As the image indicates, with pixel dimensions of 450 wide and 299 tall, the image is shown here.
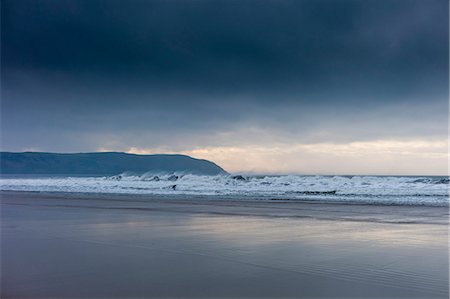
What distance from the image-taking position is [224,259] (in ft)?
24.1

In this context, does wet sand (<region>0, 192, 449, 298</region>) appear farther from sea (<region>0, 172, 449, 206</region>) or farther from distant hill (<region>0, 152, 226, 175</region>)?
distant hill (<region>0, 152, 226, 175</region>)

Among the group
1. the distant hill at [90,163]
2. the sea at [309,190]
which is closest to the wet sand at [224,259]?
the sea at [309,190]

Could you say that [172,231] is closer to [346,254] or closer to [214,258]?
[214,258]

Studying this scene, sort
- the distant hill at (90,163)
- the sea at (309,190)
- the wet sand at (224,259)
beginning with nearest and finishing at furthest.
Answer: the wet sand at (224,259) < the sea at (309,190) < the distant hill at (90,163)

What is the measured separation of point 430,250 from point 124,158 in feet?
601

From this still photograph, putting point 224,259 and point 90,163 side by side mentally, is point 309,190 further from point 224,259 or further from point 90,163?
point 90,163

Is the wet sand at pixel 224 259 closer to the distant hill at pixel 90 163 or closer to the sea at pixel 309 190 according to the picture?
the sea at pixel 309 190

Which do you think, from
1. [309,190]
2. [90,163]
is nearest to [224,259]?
[309,190]

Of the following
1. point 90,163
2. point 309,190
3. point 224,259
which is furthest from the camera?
point 90,163

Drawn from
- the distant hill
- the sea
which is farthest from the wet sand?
the distant hill

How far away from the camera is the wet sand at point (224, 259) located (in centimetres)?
552

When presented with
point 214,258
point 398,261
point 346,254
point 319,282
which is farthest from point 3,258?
point 398,261

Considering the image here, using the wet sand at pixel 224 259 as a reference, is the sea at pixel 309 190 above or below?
above

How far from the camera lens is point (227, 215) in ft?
49.0
